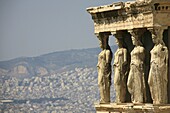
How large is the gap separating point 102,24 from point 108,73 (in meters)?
1.87

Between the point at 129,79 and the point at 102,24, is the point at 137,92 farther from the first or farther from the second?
the point at 102,24

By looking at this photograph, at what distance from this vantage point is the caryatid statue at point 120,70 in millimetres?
34188

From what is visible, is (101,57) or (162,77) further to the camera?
(101,57)

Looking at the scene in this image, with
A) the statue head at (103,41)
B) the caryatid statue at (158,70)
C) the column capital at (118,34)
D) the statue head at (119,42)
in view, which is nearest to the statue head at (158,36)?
the caryatid statue at (158,70)

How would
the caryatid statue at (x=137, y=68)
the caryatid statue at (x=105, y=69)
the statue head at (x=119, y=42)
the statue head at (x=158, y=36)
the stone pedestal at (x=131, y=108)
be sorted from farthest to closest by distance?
the caryatid statue at (x=105, y=69)
the statue head at (x=119, y=42)
the caryatid statue at (x=137, y=68)
the statue head at (x=158, y=36)
the stone pedestal at (x=131, y=108)

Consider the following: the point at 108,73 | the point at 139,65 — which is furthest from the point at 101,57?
the point at 139,65

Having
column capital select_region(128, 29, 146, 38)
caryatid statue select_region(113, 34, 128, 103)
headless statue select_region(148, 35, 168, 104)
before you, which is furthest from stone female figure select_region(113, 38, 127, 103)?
headless statue select_region(148, 35, 168, 104)

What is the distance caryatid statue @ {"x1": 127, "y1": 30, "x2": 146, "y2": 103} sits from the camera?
108ft

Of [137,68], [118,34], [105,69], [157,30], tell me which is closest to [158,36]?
[157,30]

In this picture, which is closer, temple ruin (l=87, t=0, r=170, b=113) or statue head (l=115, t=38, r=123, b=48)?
temple ruin (l=87, t=0, r=170, b=113)

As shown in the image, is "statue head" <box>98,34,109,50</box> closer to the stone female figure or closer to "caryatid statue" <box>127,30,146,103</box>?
the stone female figure

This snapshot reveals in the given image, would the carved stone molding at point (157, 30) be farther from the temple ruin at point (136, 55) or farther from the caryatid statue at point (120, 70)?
the caryatid statue at point (120, 70)

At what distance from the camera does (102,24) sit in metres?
34.9

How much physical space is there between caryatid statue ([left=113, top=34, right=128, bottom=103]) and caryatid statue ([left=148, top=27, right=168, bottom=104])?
207 cm
